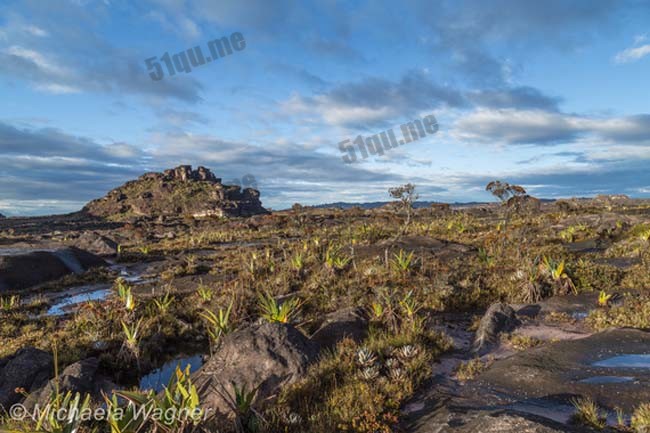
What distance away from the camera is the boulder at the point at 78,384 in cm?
645

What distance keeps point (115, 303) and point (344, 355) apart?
8.93 metres

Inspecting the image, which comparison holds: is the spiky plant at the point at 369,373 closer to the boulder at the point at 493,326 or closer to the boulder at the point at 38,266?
the boulder at the point at 493,326

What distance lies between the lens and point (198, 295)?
1419cm

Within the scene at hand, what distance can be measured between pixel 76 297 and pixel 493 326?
16861 mm

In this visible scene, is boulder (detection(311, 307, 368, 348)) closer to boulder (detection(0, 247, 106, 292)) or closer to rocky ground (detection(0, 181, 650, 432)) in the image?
rocky ground (detection(0, 181, 650, 432))

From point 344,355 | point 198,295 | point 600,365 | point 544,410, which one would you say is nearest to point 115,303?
point 198,295

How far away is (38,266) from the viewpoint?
766 inches

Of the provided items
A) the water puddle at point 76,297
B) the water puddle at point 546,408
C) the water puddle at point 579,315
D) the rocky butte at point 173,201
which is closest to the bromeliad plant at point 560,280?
the water puddle at point 579,315

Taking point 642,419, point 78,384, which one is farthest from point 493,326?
point 78,384

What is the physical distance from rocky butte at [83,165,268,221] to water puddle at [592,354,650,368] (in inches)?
3156

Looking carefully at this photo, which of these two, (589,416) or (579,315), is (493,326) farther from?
(589,416)

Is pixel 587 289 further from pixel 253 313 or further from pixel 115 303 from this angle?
pixel 115 303

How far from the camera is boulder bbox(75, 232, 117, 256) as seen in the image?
1069 inches

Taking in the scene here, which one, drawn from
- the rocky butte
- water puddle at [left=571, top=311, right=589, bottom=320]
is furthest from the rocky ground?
the rocky butte
